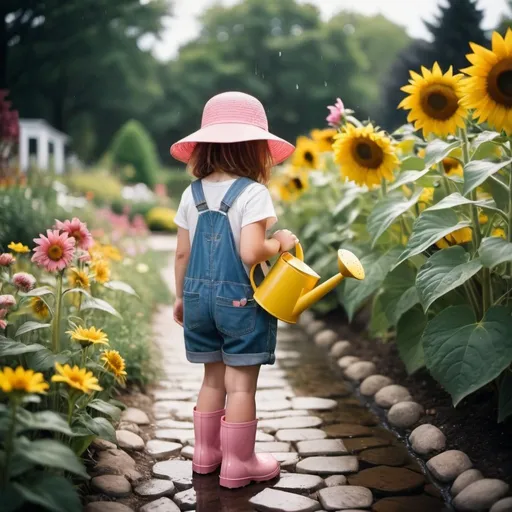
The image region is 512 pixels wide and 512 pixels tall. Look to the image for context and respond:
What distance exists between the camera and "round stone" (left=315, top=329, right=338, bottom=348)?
4.69 meters

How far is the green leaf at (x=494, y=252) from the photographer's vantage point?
2232 mm

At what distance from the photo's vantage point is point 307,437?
9.84 ft

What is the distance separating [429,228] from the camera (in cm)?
262

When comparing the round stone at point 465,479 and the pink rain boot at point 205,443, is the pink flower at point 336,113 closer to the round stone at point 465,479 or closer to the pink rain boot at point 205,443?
the pink rain boot at point 205,443

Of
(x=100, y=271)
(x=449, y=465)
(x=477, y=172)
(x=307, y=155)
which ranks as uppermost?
(x=307, y=155)

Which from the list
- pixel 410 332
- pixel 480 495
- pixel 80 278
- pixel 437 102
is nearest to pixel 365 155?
pixel 437 102

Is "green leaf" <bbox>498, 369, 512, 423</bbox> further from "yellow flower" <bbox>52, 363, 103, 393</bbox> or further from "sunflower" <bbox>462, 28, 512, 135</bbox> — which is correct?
"yellow flower" <bbox>52, 363, 103, 393</bbox>

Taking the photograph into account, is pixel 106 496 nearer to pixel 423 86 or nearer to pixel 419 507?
pixel 419 507

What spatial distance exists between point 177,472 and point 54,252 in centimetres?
94

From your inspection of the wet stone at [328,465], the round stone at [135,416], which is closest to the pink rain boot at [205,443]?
the wet stone at [328,465]

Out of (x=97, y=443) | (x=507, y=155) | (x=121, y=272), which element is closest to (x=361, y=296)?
(x=507, y=155)

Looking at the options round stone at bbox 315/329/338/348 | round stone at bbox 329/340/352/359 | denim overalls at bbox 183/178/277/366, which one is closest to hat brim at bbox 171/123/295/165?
denim overalls at bbox 183/178/277/366

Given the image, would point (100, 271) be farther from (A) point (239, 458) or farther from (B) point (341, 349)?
(B) point (341, 349)

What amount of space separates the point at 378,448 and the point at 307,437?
32cm
